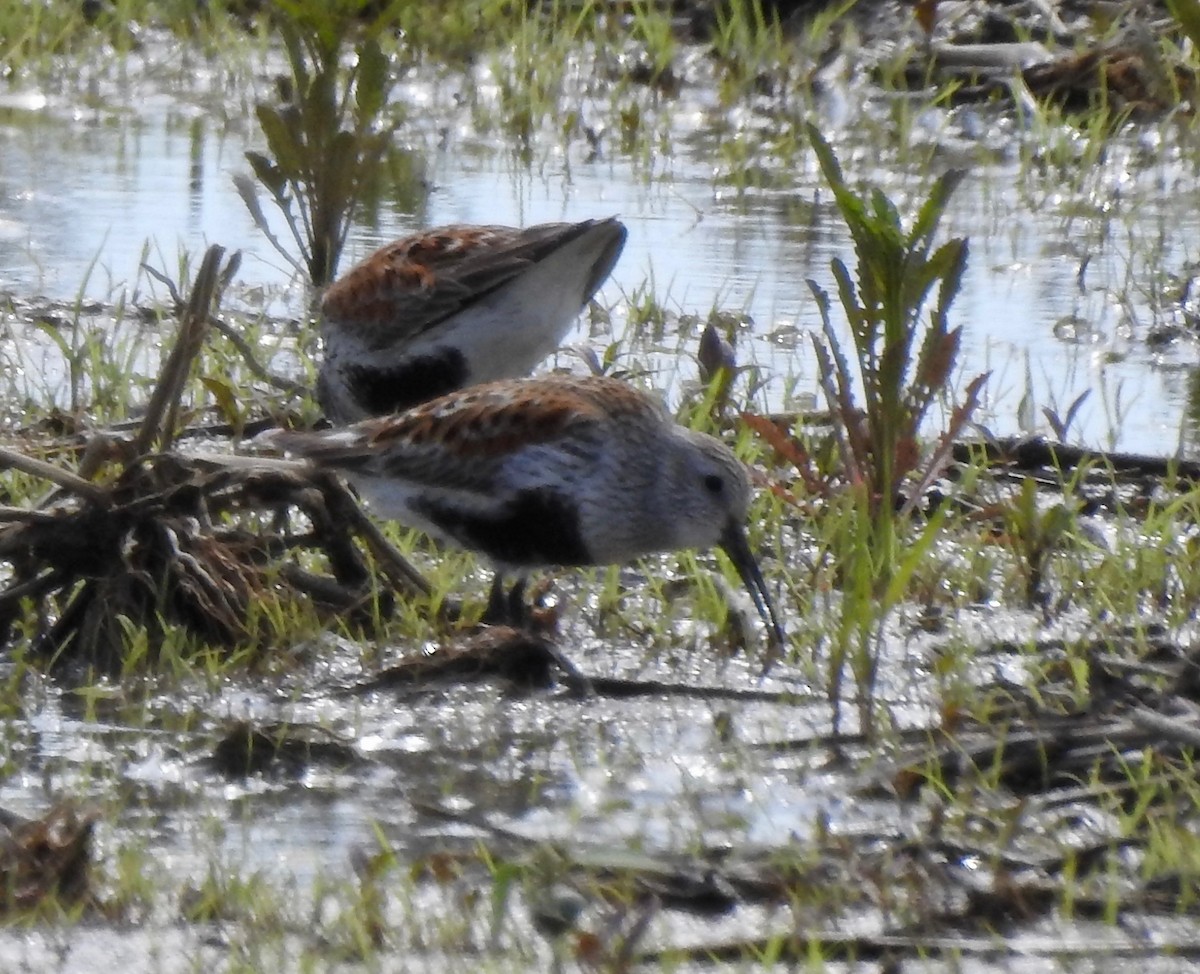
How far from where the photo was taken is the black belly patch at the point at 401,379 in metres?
7.04

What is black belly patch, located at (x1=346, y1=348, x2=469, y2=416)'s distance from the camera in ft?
23.1

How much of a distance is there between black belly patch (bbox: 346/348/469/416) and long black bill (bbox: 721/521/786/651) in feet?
5.24

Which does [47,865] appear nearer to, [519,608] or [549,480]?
[519,608]

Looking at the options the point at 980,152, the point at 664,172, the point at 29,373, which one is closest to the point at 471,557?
the point at 29,373

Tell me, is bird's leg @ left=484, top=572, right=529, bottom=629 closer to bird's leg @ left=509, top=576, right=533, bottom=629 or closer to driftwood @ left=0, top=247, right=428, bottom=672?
bird's leg @ left=509, top=576, right=533, bottom=629

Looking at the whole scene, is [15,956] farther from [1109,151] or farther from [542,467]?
[1109,151]

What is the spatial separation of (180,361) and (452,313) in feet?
5.26

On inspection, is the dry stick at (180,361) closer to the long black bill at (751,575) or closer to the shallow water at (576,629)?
the shallow water at (576,629)

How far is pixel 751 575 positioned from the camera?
562 centimetres

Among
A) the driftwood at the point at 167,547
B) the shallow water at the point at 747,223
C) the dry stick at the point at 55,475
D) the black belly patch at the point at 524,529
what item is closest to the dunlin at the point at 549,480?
the black belly patch at the point at 524,529

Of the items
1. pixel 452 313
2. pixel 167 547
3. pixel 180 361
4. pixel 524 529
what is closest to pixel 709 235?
pixel 452 313

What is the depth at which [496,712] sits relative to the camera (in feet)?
16.8

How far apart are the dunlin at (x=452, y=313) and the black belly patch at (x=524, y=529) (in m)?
1.38

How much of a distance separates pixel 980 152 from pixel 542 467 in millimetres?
5865
